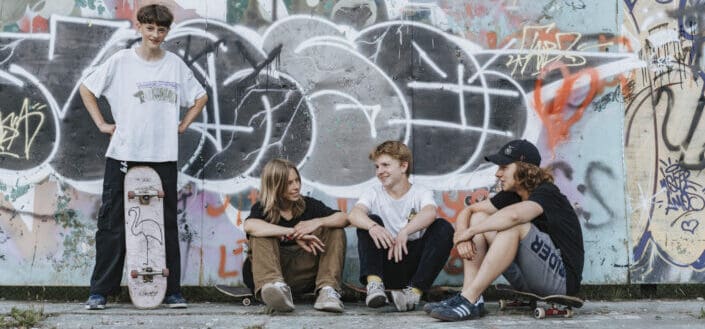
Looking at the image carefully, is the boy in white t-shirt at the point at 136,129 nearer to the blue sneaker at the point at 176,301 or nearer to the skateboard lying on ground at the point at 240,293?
the blue sneaker at the point at 176,301

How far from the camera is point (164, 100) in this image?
5.92 m

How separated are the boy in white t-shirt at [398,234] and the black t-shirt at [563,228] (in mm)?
679

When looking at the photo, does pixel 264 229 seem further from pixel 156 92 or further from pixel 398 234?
pixel 156 92

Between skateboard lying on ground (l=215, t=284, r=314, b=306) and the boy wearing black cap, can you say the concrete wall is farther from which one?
the boy wearing black cap

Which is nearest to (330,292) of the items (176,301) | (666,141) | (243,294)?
(243,294)

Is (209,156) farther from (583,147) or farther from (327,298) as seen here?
(583,147)

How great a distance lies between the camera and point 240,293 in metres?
5.91

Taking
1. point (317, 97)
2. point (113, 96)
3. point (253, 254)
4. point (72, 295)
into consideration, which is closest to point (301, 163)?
point (317, 97)

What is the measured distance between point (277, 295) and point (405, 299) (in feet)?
2.85

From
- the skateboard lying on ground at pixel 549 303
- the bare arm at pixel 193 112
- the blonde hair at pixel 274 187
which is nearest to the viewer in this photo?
the skateboard lying on ground at pixel 549 303

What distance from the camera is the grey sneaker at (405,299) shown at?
5496 mm

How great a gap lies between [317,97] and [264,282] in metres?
1.69

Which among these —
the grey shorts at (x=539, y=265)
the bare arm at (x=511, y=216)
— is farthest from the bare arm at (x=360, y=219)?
the grey shorts at (x=539, y=265)

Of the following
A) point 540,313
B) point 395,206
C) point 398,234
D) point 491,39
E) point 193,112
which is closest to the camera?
point 540,313
